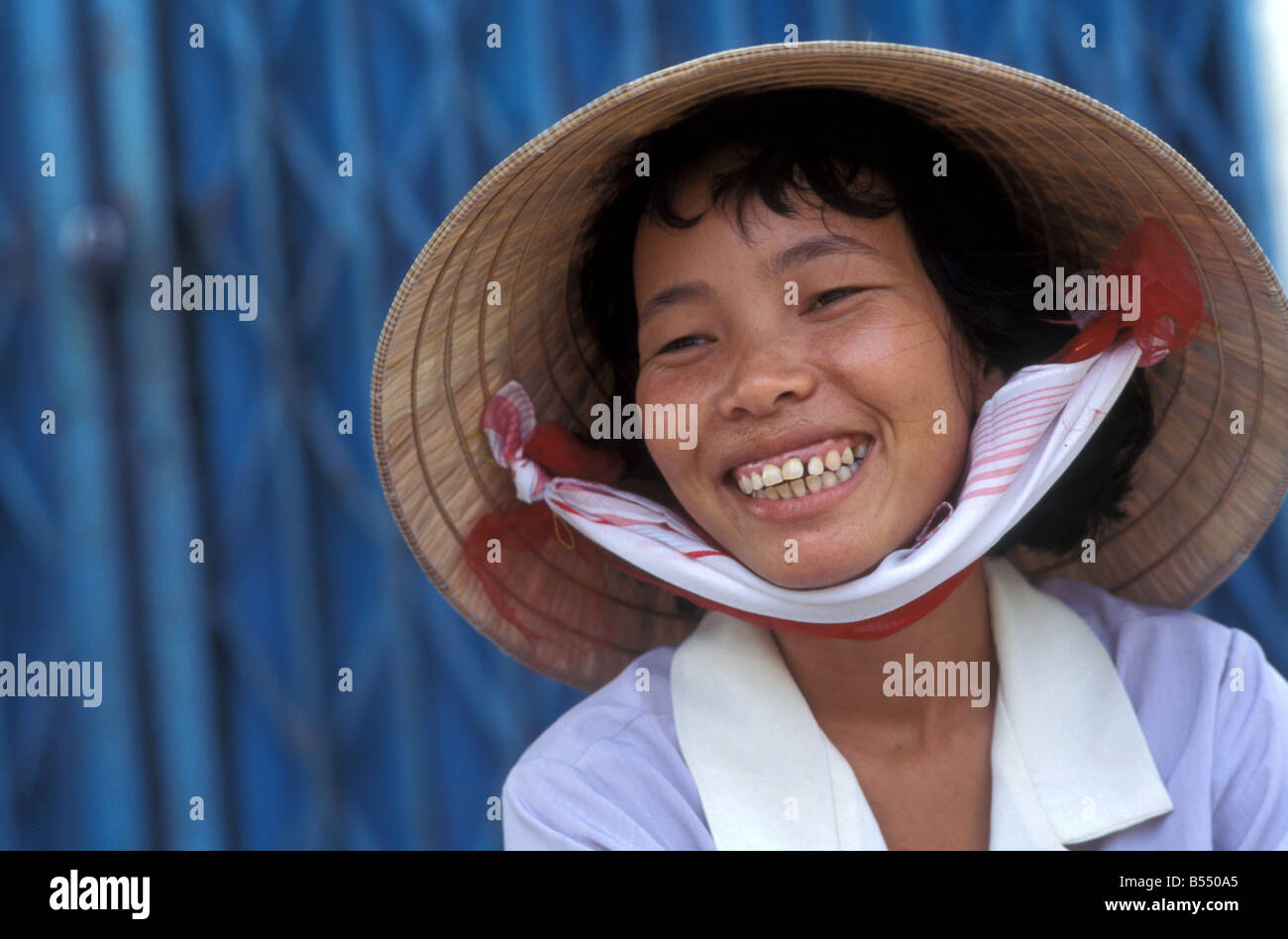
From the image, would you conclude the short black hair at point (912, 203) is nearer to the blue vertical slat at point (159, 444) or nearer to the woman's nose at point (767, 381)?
the woman's nose at point (767, 381)

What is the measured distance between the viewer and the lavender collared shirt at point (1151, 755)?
1312 mm

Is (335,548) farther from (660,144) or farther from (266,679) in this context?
(660,144)

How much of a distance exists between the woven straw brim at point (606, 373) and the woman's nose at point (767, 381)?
0.28 metres

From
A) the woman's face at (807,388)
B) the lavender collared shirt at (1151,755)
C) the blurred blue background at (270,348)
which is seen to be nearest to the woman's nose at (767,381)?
the woman's face at (807,388)

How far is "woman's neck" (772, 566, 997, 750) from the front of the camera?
4.73 feet

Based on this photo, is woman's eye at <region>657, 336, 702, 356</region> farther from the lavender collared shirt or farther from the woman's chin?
the lavender collared shirt

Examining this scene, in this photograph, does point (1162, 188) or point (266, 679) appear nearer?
point (1162, 188)

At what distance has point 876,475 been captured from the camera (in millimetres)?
1274

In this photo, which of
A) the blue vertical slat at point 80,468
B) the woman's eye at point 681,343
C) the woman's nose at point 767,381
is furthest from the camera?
the blue vertical slat at point 80,468

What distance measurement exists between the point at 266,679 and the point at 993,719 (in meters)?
1.21

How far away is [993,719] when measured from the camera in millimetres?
1417

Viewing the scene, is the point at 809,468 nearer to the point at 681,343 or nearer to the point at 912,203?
the point at 681,343

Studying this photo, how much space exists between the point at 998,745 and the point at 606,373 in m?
0.70
